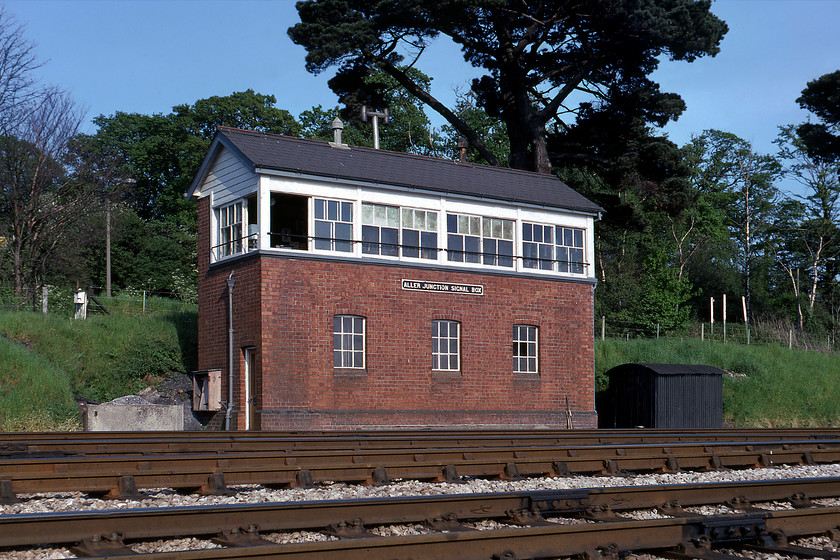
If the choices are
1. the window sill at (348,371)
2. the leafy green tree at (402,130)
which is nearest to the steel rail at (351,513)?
the window sill at (348,371)

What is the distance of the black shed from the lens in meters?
26.7

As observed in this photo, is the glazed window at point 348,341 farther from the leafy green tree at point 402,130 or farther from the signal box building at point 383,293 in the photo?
the leafy green tree at point 402,130

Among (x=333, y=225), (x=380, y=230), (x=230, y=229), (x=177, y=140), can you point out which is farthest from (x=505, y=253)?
(x=177, y=140)

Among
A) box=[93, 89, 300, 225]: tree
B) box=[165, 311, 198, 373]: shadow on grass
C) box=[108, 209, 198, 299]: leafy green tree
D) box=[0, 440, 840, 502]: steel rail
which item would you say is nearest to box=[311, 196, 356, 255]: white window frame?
box=[165, 311, 198, 373]: shadow on grass

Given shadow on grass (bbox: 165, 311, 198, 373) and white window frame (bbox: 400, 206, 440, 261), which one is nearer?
white window frame (bbox: 400, 206, 440, 261)

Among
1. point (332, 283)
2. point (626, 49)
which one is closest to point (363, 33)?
point (626, 49)

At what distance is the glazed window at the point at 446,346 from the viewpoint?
80.9ft

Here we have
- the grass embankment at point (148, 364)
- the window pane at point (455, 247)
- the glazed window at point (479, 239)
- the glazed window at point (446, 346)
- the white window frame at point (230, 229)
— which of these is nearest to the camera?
the grass embankment at point (148, 364)

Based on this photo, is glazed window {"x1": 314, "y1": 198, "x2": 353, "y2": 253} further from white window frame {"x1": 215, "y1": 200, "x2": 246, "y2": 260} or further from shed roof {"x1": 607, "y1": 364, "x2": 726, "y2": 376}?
shed roof {"x1": 607, "y1": 364, "x2": 726, "y2": 376}

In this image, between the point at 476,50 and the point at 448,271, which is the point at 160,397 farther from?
the point at 476,50

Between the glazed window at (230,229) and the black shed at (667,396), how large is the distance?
12.4m

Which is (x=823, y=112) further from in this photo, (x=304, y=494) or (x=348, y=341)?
(x=304, y=494)

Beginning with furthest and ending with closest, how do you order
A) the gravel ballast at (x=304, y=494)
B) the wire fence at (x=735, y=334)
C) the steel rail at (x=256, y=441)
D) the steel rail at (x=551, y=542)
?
the wire fence at (x=735, y=334) < the steel rail at (x=256, y=441) < the gravel ballast at (x=304, y=494) < the steel rail at (x=551, y=542)

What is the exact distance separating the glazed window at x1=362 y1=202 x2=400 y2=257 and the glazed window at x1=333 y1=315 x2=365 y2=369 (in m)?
1.89
